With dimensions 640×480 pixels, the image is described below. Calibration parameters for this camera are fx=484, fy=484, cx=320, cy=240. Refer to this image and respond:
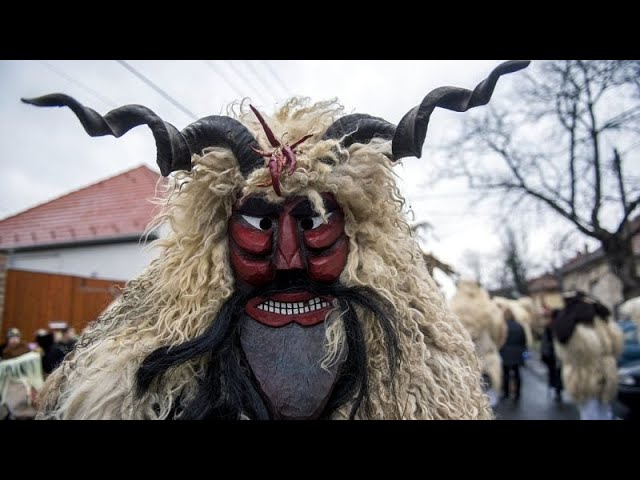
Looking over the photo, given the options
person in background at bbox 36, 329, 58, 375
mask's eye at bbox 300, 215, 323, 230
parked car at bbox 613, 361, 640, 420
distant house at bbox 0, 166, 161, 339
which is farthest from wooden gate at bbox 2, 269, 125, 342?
parked car at bbox 613, 361, 640, 420

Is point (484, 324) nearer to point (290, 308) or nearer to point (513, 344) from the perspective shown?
point (513, 344)

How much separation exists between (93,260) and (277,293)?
8738 mm

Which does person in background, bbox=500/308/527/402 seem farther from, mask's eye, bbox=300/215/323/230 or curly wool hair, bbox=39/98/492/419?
mask's eye, bbox=300/215/323/230

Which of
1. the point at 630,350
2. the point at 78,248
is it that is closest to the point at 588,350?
the point at 630,350

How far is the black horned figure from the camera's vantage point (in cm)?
171

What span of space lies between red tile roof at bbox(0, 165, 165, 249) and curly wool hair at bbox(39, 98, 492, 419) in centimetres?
753

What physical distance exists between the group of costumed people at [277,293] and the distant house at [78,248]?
226 inches

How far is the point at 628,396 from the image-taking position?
239 inches

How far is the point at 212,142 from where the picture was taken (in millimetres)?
1826

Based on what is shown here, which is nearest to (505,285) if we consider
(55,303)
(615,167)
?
(615,167)

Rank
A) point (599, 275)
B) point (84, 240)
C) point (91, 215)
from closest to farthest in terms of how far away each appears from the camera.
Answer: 1. point (84, 240)
2. point (91, 215)
3. point (599, 275)

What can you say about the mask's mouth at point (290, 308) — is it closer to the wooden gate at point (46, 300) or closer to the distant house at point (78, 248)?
the wooden gate at point (46, 300)

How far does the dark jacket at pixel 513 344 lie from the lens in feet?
26.1
